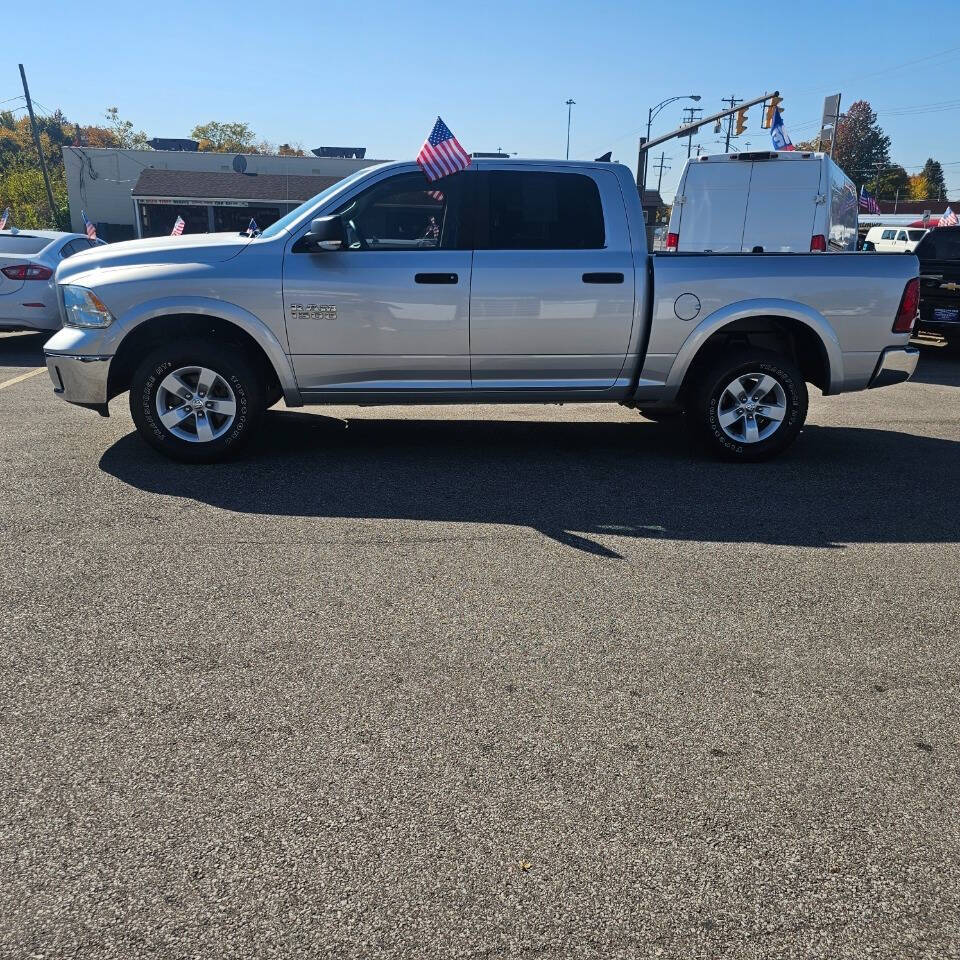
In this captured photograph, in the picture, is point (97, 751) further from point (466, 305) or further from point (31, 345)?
point (31, 345)

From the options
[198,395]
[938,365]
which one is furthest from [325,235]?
[938,365]

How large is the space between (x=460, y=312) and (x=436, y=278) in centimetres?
28

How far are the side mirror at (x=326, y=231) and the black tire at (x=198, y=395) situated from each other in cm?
96

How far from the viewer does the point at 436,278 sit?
6.02 metres

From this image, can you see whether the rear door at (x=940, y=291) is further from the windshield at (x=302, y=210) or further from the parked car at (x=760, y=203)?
the windshield at (x=302, y=210)

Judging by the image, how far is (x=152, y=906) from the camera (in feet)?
7.22

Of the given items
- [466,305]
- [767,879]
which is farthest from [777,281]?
[767,879]

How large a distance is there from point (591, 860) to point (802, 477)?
4.41 metres

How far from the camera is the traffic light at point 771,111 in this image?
24250 mm

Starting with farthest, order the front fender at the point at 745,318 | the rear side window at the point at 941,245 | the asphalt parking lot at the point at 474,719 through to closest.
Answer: the rear side window at the point at 941,245 < the front fender at the point at 745,318 < the asphalt parking lot at the point at 474,719

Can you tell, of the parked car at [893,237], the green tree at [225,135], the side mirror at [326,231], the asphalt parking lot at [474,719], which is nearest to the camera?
the asphalt parking lot at [474,719]

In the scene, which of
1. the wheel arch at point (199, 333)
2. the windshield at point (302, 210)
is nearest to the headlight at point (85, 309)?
the wheel arch at point (199, 333)

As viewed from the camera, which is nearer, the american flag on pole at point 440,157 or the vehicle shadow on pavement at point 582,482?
the vehicle shadow on pavement at point 582,482

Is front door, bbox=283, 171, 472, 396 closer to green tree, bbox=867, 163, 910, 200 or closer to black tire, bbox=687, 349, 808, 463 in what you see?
black tire, bbox=687, 349, 808, 463
